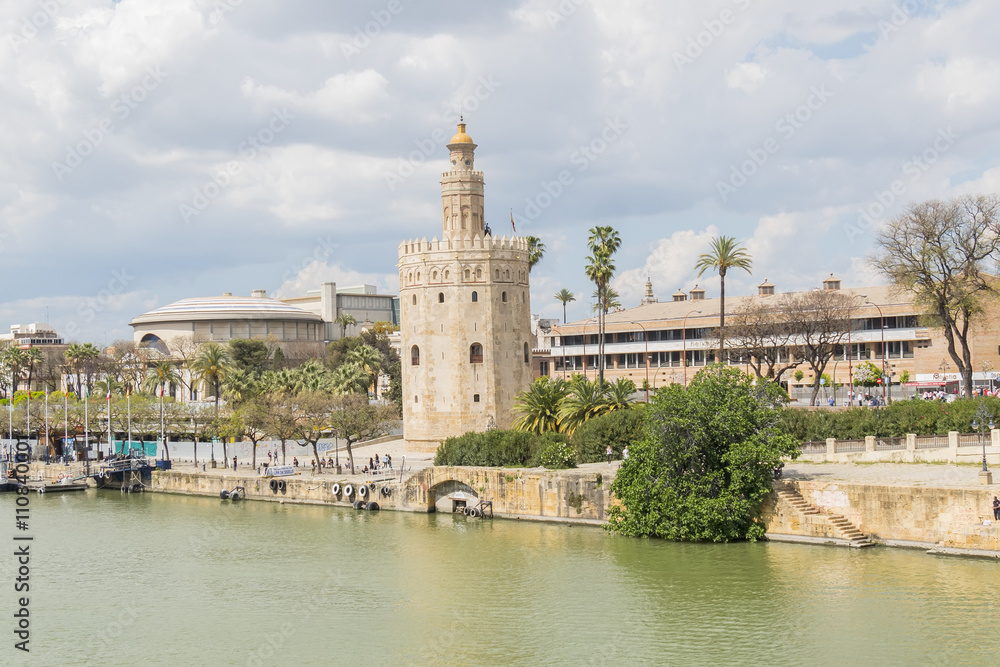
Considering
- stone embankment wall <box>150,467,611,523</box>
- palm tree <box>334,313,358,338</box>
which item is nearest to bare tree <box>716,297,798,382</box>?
stone embankment wall <box>150,467,611,523</box>

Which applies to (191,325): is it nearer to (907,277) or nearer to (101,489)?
(101,489)

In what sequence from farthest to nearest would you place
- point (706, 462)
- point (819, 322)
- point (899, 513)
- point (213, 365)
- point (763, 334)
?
point (213, 365) < point (763, 334) < point (819, 322) < point (706, 462) < point (899, 513)

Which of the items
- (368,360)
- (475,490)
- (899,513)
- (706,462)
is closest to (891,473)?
(899,513)

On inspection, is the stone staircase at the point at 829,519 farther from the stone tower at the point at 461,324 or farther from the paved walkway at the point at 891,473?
the stone tower at the point at 461,324

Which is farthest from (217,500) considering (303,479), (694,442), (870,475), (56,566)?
(870,475)

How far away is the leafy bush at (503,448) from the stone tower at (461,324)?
1107cm

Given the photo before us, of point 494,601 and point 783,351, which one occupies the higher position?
point 783,351

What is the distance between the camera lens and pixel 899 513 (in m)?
33.7

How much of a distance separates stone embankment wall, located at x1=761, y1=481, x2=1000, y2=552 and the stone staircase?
95 mm

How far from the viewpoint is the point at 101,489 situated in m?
62.3

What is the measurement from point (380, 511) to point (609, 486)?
1195 centimetres

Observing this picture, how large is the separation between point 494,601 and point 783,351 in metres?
41.7

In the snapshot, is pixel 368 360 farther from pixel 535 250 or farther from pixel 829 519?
pixel 829 519

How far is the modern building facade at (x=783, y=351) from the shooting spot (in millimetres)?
67562
